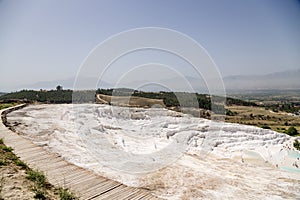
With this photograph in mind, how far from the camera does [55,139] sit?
6887mm

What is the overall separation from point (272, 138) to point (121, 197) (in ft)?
41.3

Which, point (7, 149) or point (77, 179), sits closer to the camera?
point (77, 179)

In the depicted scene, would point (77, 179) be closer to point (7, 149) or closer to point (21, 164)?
point (21, 164)

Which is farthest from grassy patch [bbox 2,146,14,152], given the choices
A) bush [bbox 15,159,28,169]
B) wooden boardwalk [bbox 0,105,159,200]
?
bush [bbox 15,159,28,169]

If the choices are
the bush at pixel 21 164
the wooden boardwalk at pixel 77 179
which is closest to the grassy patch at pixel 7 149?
the wooden boardwalk at pixel 77 179

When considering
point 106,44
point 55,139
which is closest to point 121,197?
point 55,139

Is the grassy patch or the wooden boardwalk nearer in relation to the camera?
the wooden boardwalk

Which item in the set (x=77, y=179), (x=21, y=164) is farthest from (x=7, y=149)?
(x=77, y=179)

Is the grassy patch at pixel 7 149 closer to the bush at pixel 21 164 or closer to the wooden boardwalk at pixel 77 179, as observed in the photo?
the wooden boardwalk at pixel 77 179

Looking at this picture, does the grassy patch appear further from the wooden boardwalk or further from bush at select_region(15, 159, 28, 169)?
bush at select_region(15, 159, 28, 169)

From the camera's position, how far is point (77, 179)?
3715 mm

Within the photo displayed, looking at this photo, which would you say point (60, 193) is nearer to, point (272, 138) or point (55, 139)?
point (55, 139)

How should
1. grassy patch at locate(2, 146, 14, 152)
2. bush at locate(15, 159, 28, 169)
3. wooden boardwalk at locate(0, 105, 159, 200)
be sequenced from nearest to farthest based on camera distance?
wooden boardwalk at locate(0, 105, 159, 200)
bush at locate(15, 159, 28, 169)
grassy patch at locate(2, 146, 14, 152)

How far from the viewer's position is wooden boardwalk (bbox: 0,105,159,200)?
3283mm
